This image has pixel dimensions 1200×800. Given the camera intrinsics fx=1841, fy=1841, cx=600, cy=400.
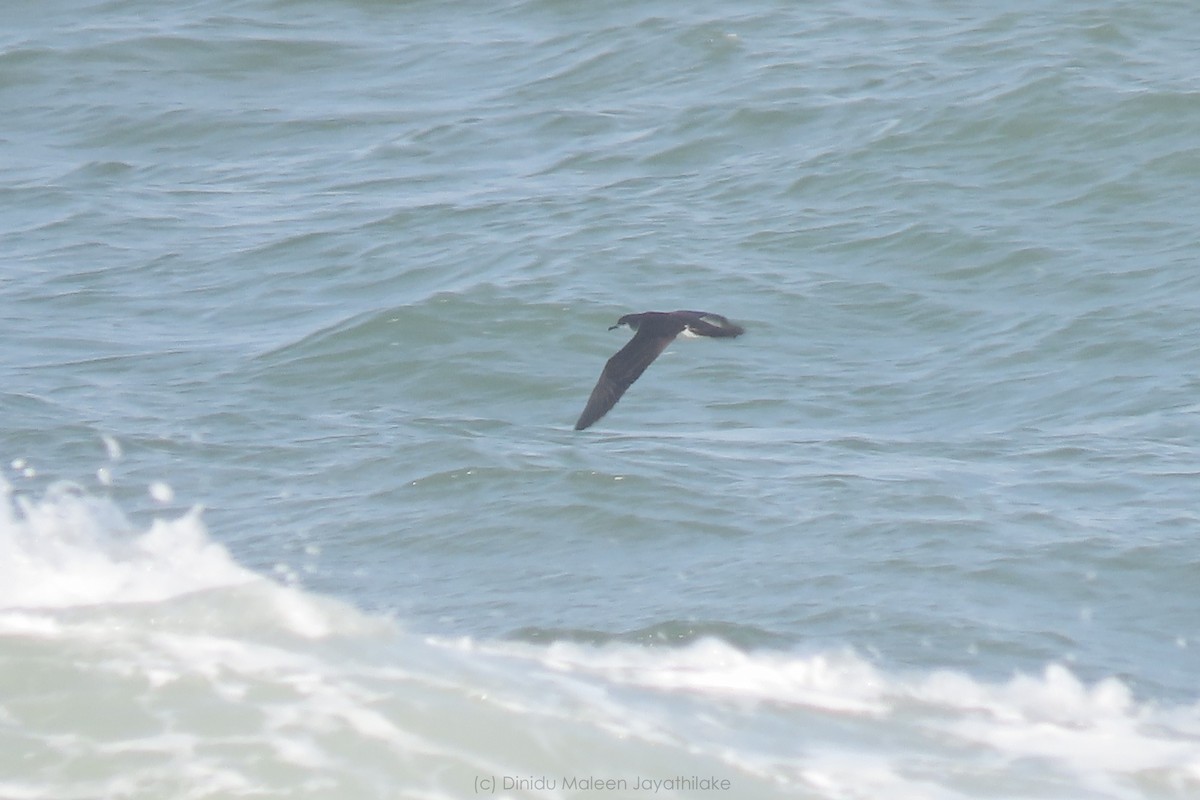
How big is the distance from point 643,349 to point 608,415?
2.04 metres

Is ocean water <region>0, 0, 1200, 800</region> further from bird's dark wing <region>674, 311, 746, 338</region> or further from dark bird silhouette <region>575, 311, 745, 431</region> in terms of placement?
bird's dark wing <region>674, 311, 746, 338</region>

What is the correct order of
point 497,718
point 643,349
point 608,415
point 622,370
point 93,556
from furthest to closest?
point 608,415 < point 93,556 < point 643,349 < point 622,370 < point 497,718

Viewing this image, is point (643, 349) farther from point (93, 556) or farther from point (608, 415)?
point (93, 556)

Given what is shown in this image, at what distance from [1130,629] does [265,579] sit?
332cm

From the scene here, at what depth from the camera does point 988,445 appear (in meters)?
8.66

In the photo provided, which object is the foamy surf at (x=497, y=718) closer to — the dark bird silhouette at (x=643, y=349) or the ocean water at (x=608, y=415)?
the ocean water at (x=608, y=415)

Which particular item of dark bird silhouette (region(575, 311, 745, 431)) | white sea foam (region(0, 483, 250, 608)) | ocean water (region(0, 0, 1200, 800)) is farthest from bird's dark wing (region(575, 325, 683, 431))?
white sea foam (region(0, 483, 250, 608))

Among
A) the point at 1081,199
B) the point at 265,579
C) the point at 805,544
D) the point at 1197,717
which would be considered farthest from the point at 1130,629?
the point at 1081,199

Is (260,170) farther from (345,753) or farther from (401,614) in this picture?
(345,753)

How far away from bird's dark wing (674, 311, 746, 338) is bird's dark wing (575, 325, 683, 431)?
6 centimetres

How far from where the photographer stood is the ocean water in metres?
5.94

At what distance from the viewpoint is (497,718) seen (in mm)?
5941

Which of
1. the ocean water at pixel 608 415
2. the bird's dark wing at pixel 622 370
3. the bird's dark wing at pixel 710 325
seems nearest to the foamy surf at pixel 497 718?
the ocean water at pixel 608 415

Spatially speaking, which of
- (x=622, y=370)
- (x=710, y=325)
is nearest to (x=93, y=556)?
(x=622, y=370)
